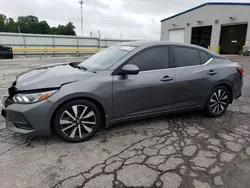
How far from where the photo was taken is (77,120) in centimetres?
291

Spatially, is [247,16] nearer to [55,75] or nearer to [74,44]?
[74,44]

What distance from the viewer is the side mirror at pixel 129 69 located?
298 cm

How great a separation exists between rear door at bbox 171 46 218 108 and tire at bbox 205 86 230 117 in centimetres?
22

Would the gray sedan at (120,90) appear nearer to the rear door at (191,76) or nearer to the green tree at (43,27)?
the rear door at (191,76)

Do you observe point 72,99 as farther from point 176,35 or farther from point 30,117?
point 176,35

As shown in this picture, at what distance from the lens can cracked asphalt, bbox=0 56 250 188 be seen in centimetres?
219

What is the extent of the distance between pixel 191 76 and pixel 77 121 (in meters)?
2.19

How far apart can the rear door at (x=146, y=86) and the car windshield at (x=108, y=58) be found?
0.25 meters

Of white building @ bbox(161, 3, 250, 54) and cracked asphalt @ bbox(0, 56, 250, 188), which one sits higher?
white building @ bbox(161, 3, 250, 54)

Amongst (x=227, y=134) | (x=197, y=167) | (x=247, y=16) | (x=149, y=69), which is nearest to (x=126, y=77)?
(x=149, y=69)

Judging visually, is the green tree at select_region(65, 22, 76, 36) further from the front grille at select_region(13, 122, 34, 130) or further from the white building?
the front grille at select_region(13, 122, 34, 130)

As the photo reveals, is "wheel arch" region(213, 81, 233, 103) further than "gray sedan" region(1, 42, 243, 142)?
Yes

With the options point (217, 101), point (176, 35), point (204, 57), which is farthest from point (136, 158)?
point (176, 35)

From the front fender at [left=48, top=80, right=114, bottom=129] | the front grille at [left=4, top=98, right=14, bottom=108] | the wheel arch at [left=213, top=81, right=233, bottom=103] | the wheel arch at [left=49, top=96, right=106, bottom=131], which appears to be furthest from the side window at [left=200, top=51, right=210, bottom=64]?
the front grille at [left=4, top=98, right=14, bottom=108]
